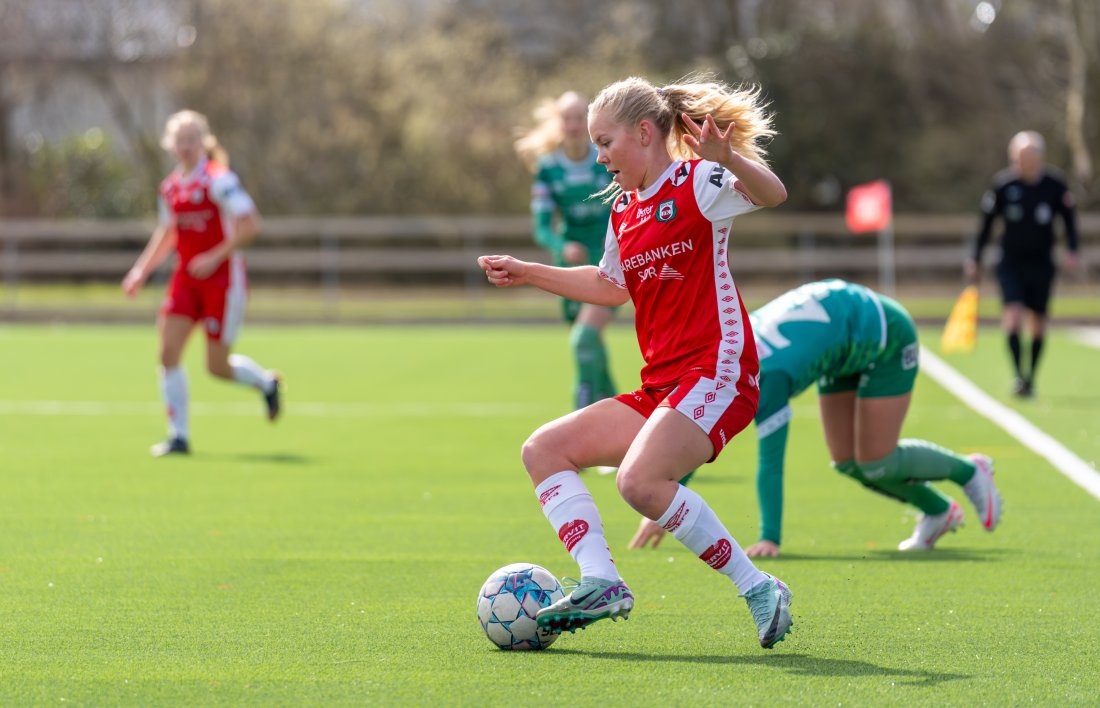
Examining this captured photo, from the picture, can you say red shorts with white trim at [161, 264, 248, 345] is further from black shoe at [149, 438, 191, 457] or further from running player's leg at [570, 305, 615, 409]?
running player's leg at [570, 305, 615, 409]

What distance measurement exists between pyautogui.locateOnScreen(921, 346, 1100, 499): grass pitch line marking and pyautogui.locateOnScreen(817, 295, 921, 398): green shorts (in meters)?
2.33

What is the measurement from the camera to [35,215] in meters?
38.8

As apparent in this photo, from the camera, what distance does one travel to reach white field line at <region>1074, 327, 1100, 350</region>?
22.7m

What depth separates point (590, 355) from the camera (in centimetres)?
1044

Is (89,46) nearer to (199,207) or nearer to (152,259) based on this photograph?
(152,259)

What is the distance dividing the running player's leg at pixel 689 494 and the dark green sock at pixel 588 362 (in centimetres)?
513

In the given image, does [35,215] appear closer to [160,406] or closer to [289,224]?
[289,224]

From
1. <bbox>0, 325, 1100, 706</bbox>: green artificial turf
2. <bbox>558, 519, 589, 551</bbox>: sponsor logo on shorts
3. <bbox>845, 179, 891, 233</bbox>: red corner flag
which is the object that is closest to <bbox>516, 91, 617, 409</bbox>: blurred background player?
<bbox>0, 325, 1100, 706</bbox>: green artificial turf

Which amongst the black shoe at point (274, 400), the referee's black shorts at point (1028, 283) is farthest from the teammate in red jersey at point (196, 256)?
the referee's black shorts at point (1028, 283)

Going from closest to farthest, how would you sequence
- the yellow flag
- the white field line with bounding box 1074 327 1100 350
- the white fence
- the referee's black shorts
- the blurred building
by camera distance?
the referee's black shorts
the yellow flag
the white field line with bounding box 1074 327 1100 350
the white fence
the blurred building

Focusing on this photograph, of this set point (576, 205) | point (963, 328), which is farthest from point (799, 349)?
point (963, 328)

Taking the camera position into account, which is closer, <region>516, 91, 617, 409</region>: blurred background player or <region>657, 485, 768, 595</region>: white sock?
<region>657, 485, 768, 595</region>: white sock

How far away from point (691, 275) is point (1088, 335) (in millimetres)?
20394

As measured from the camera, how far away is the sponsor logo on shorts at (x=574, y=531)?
530cm
